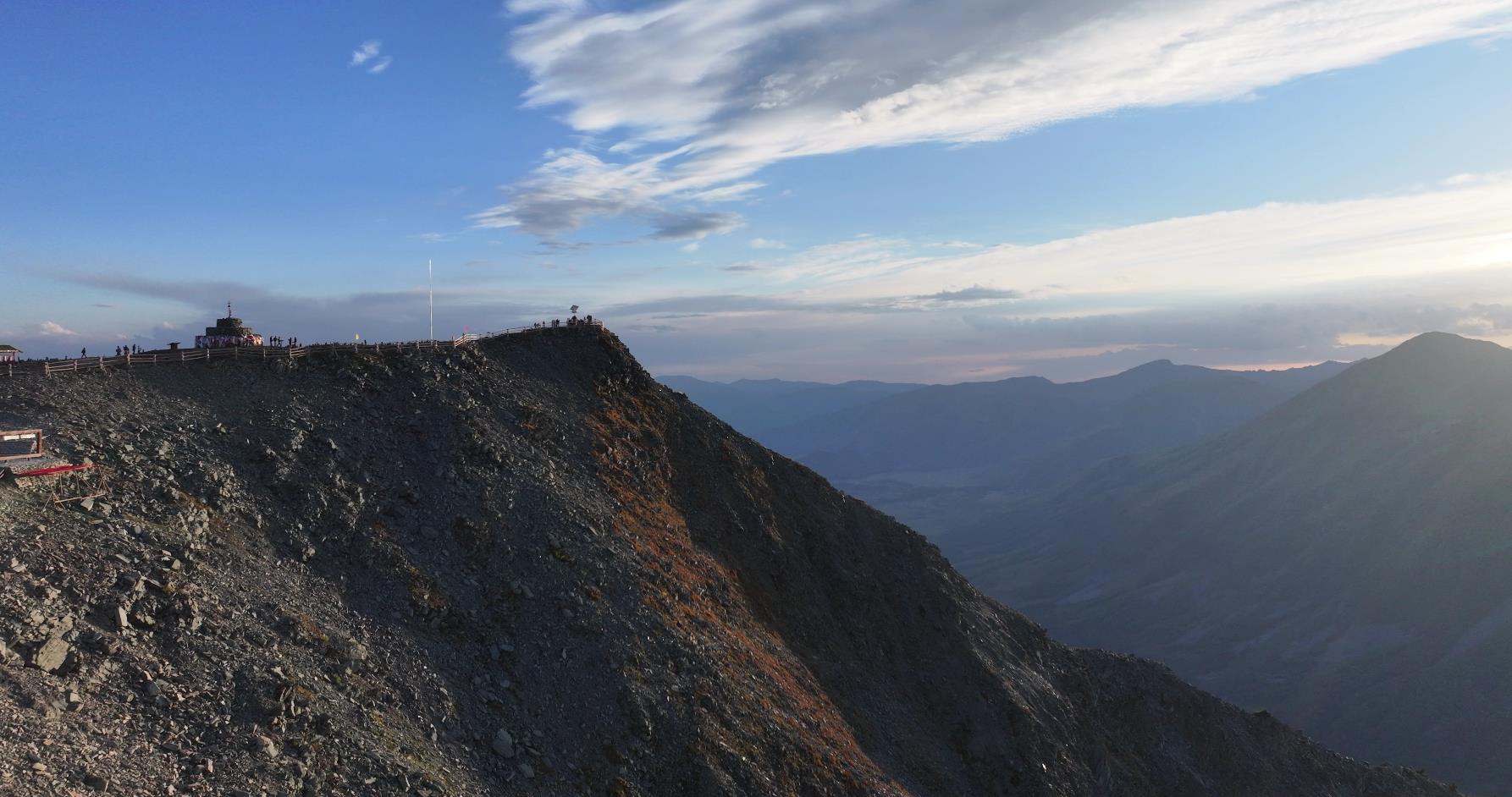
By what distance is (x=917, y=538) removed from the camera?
77.8m

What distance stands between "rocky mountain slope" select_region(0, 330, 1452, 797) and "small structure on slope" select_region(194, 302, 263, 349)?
3.73 meters

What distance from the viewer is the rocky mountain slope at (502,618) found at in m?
29.1

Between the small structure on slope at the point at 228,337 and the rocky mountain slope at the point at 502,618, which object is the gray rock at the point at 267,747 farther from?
Answer: the small structure on slope at the point at 228,337

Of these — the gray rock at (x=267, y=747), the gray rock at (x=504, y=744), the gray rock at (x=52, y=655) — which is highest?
the gray rock at (x=52, y=655)

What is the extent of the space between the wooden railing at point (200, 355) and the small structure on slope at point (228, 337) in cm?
117

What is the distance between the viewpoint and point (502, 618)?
1657 inches

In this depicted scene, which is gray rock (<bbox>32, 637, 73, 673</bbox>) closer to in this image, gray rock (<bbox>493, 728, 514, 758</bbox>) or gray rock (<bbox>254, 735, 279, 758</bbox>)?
gray rock (<bbox>254, 735, 279, 758</bbox>)

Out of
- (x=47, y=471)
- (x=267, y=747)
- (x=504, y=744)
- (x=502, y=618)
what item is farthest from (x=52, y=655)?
(x=502, y=618)

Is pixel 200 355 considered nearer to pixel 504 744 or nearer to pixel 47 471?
pixel 47 471

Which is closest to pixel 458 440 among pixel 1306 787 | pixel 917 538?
pixel 917 538

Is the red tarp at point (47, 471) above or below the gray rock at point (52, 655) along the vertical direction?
above

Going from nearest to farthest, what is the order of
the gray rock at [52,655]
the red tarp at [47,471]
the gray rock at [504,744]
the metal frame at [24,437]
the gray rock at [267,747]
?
1. the gray rock at [52,655]
2. the gray rock at [267,747]
3. the red tarp at [47,471]
4. the gray rock at [504,744]
5. the metal frame at [24,437]

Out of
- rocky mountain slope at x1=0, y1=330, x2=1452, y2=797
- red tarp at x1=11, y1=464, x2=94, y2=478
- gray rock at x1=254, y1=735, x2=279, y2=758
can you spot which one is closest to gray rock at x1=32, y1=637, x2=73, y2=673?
rocky mountain slope at x1=0, y1=330, x2=1452, y2=797

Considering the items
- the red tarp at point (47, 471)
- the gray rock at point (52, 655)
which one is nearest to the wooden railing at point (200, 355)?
the red tarp at point (47, 471)
